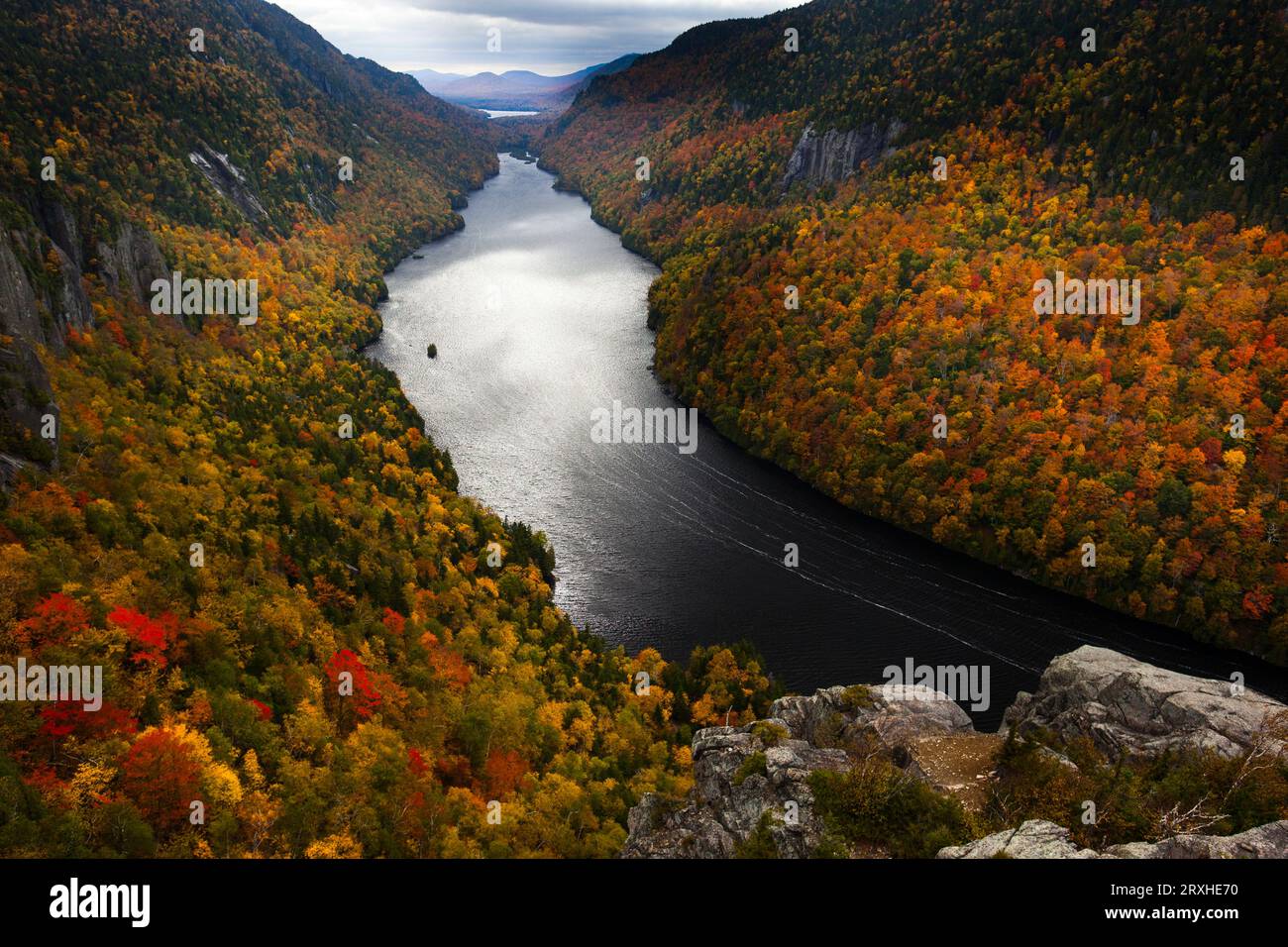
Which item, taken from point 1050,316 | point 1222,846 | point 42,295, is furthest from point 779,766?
point 1050,316

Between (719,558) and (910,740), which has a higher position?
(910,740)

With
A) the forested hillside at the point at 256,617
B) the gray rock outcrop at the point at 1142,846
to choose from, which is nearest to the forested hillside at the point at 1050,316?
the forested hillside at the point at 256,617

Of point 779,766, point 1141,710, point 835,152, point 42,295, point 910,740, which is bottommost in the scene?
point 910,740

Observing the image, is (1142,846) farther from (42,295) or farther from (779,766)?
(42,295)

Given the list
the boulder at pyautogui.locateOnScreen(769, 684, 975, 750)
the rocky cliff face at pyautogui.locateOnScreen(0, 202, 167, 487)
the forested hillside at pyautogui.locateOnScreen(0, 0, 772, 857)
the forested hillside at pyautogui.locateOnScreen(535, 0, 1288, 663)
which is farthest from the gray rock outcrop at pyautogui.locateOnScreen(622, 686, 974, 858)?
the rocky cliff face at pyautogui.locateOnScreen(0, 202, 167, 487)

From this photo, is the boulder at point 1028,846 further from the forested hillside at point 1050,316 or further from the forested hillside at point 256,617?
the forested hillside at point 1050,316
